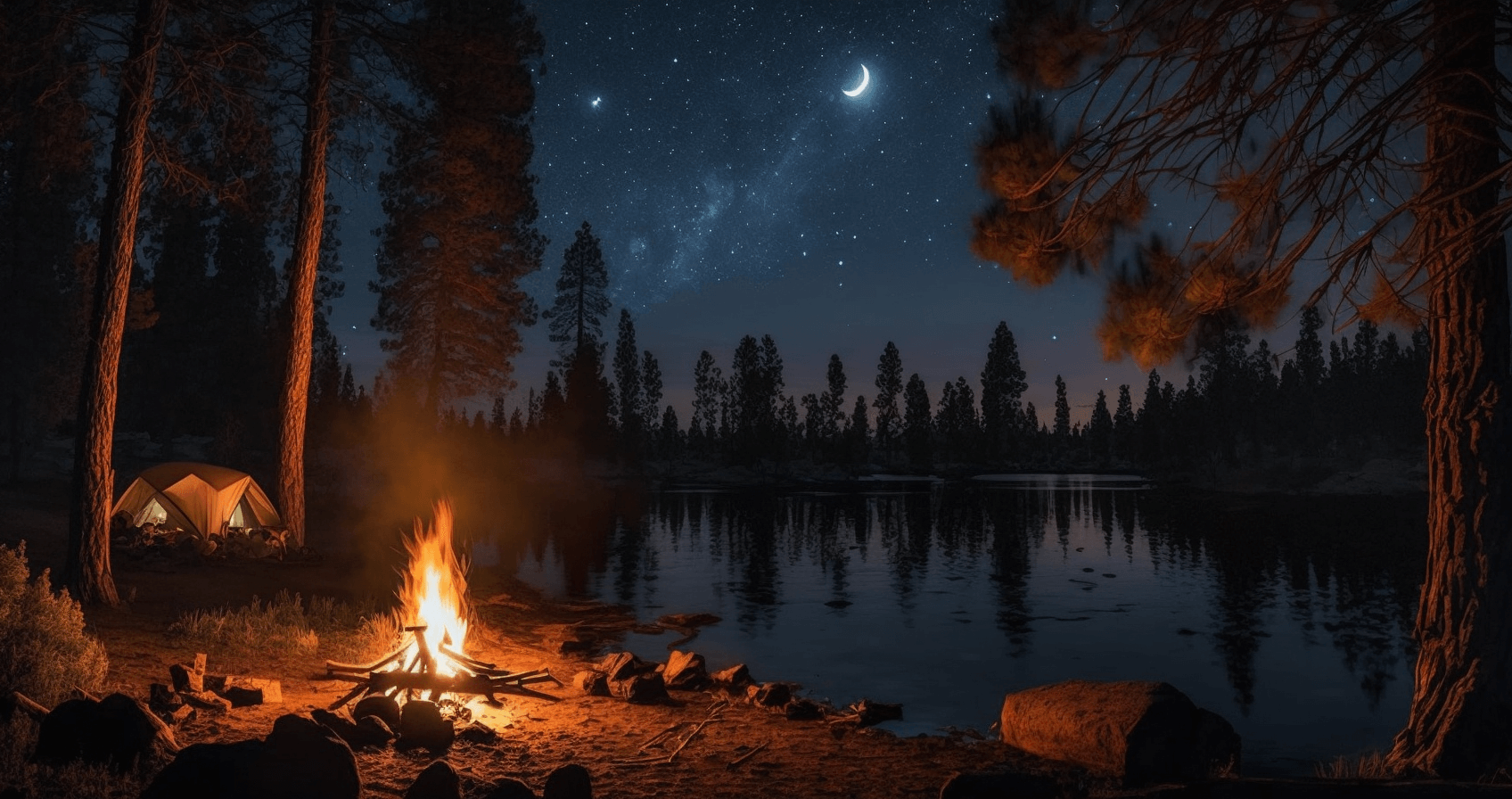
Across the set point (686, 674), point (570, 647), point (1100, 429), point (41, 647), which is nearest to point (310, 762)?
point (41, 647)

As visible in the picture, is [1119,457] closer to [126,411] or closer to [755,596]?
[126,411]

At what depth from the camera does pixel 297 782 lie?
549 cm

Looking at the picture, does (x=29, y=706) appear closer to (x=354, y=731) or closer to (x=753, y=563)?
(x=354, y=731)

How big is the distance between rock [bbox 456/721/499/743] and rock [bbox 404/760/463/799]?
6.26ft

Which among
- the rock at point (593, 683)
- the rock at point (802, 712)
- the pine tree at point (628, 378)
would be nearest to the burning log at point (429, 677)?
the rock at point (593, 683)

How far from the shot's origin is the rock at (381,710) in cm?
791

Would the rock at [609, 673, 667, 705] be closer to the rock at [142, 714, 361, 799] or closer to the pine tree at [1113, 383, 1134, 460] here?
the rock at [142, 714, 361, 799]

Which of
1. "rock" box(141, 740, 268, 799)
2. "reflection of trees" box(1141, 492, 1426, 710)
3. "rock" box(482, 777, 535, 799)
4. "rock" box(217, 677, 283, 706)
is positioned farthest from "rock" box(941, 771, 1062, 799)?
"reflection of trees" box(1141, 492, 1426, 710)

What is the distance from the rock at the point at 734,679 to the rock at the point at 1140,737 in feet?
12.0

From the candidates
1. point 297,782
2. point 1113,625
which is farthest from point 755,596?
point 297,782

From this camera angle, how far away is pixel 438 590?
10.0m

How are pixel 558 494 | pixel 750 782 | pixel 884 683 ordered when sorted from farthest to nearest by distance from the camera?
pixel 558 494, pixel 884 683, pixel 750 782

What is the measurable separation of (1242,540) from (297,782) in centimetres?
3363

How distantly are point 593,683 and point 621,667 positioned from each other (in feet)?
1.13
